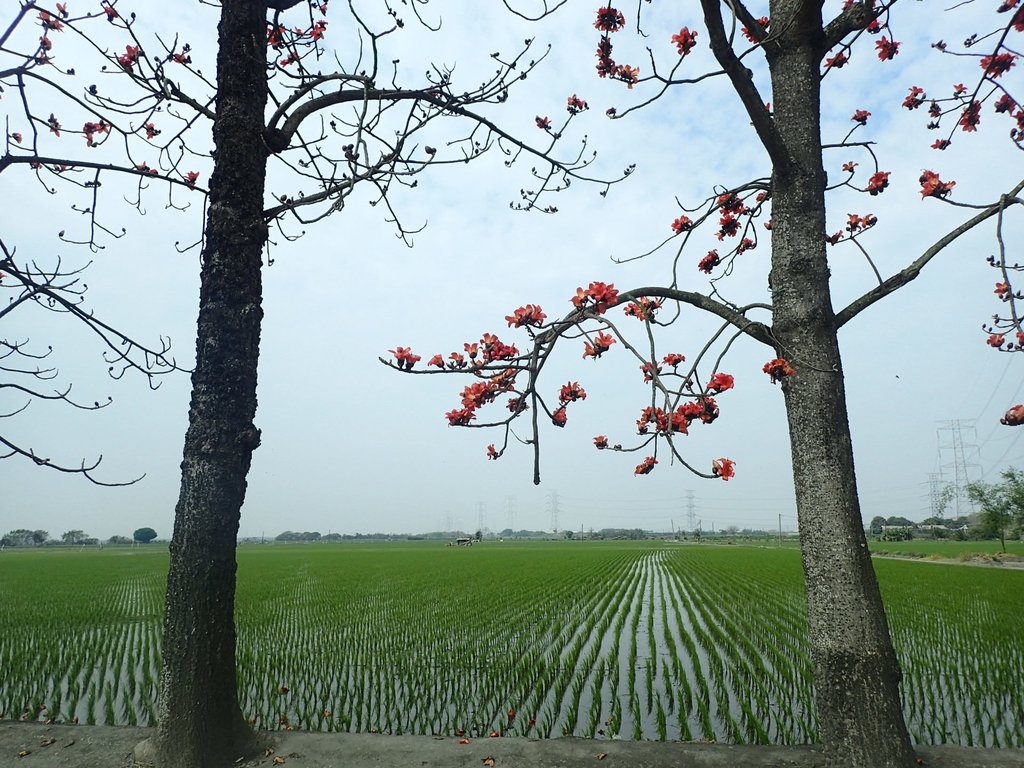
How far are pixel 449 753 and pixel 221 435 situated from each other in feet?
7.68

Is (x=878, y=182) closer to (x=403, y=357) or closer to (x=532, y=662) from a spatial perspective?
(x=403, y=357)

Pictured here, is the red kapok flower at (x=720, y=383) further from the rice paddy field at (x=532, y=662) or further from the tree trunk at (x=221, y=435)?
the rice paddy field at (x=532, y=662)

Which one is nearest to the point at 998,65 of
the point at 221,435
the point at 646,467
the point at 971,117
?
the point at 971,117

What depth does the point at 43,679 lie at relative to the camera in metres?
8.15

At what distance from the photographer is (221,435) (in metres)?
3.70

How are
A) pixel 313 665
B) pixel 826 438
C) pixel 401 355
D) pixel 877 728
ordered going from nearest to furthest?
pixel 401 355, pixel 877 728, pixel 826 438, pixel 313 665

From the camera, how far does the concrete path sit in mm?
3604

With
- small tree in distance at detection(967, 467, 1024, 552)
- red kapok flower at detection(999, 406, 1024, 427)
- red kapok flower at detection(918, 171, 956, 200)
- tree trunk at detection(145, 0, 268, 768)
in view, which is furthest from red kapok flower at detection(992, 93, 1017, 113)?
small tree in distance at detection(967, 467, 1024, 552)

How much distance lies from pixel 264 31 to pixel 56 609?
1672 centimetres

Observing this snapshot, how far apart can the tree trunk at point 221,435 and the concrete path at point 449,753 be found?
404 mm

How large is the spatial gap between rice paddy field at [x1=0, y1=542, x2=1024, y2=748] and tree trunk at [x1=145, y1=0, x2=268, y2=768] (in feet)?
6.16

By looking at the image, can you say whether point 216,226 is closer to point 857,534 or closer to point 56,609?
point 857,534

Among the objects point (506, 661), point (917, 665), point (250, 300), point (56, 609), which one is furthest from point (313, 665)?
point (56, 609)

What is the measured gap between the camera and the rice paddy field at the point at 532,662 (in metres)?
6.39
